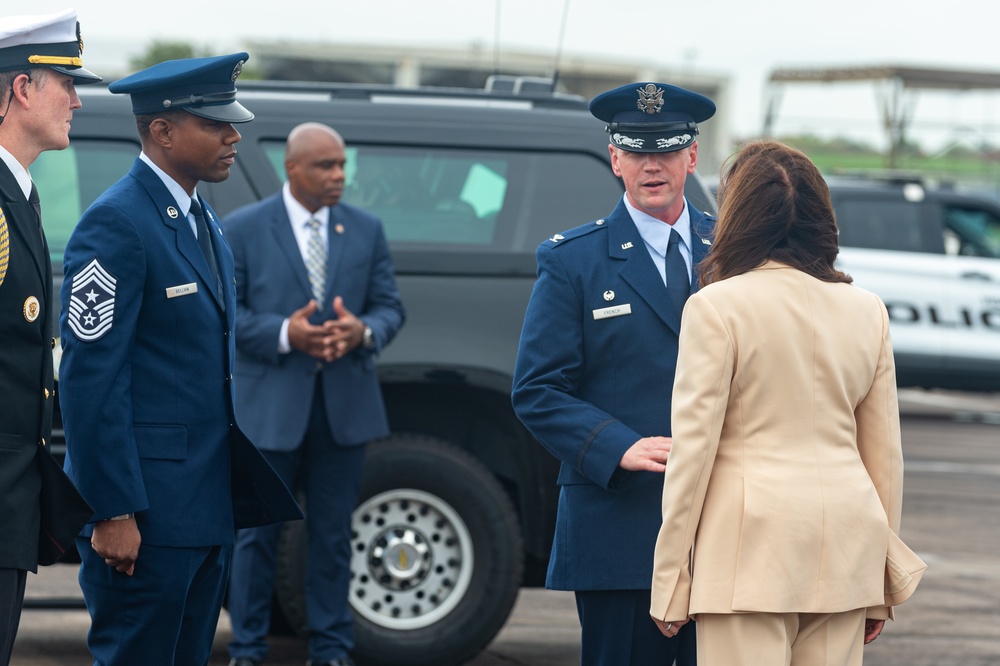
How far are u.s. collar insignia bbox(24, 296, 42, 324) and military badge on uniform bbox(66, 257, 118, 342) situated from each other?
30 cm

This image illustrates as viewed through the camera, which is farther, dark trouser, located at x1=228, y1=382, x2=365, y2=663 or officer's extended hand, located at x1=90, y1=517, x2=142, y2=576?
dark trouser, located at x1=228, y1=382, x2=365, y2=663

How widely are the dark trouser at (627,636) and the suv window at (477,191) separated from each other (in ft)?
7.32

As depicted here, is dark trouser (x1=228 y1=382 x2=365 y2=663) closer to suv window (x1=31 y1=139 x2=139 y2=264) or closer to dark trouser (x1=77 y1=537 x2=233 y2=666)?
suv window (x1=31 y1=139 x2=139 y2=264)

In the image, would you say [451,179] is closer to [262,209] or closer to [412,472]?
[262,209]

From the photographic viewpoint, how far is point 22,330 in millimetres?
3057

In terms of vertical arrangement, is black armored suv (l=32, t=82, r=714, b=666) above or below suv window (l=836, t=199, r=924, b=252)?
above

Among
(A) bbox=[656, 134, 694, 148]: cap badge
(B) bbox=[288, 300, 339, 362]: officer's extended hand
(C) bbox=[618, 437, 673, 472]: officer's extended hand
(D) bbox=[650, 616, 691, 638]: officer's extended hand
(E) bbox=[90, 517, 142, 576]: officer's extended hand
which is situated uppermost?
(A) bbox=[656, 134, 694, 148]: cap badge

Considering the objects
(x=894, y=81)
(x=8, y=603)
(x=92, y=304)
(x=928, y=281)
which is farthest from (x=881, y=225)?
(x=8, y=603)

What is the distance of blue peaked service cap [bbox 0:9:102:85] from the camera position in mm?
3182

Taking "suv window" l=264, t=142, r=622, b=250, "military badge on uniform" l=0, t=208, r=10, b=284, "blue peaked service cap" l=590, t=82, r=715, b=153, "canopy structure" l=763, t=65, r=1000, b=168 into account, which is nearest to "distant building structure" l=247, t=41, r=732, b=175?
"canopy structure" l=763, t=65, r=1000, b=168

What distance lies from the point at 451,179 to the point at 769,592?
3.06m

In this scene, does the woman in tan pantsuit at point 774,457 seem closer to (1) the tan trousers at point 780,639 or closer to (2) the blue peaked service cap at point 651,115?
(1) the tan trousers at point 780,639

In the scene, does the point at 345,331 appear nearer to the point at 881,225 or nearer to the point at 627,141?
the point at 627,141

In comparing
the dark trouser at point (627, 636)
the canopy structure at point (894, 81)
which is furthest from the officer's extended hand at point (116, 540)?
the canopy structure at point (894, 81)
